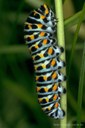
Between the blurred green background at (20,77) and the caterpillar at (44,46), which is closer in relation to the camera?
the caterpillar at (44,46)

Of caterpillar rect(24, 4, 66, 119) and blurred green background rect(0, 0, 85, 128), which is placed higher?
caterpillar rect(24, 4, 66, 119)

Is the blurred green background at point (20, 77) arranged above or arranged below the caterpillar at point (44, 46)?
below

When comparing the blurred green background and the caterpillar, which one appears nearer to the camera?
the caterpillar

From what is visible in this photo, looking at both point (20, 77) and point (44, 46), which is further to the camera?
point (20, 77)

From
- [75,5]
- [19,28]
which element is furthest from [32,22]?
[19,28]

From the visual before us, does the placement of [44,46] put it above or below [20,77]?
above

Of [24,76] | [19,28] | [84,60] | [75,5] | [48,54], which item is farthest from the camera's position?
[19,28]

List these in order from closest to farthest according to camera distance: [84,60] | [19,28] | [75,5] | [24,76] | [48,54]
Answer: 1. [84,60]
2. [48,54]
3. [75,5]
4. [24,76]
5. [19,28]

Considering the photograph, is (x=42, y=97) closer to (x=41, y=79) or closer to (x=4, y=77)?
(x=41, y=79)
